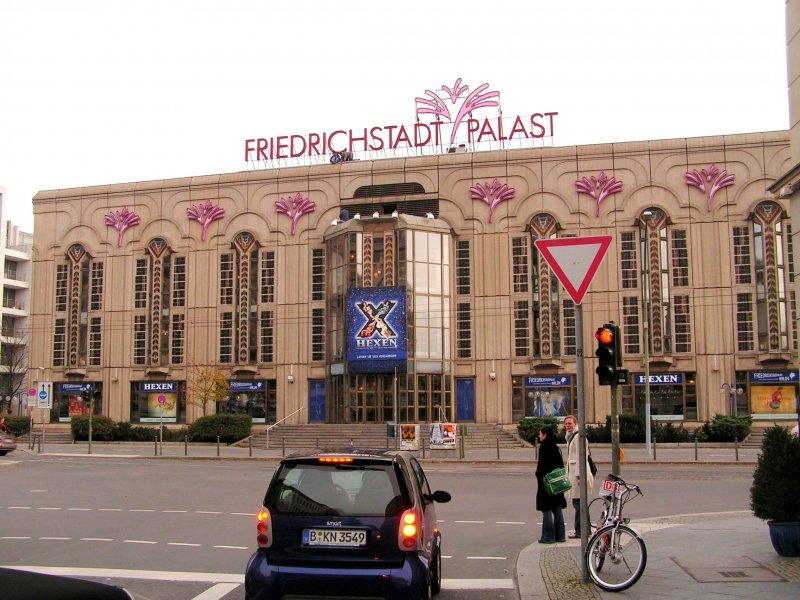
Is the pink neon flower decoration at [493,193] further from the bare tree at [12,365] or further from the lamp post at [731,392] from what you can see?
the bare tree at [12,365]

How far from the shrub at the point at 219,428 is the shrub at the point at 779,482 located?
3896 cm

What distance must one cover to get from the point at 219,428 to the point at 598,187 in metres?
25.0

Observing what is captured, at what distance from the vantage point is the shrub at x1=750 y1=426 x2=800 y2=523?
1057 cm

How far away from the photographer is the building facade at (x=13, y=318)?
76.6m

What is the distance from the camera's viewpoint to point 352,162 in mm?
53094

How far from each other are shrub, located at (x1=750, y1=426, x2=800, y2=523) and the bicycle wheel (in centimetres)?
244

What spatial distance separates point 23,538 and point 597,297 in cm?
3834

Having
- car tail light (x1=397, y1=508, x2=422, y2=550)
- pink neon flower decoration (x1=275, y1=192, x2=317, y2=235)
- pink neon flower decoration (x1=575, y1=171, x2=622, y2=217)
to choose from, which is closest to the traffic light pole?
car tail light (x1=397, y1=508, x2=422, y2=550)

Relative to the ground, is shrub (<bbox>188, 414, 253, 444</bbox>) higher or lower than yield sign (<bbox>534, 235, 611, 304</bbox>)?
lower

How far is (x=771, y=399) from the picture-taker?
4603 cm

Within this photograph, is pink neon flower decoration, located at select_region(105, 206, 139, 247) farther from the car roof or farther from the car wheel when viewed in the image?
the car roof

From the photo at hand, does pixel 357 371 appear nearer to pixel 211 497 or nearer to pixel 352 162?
pixel 352 162

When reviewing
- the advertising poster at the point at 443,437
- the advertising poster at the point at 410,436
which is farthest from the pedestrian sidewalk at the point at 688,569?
the advertising poster at the point at 410,436

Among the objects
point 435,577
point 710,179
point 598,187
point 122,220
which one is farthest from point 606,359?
point 122,220
